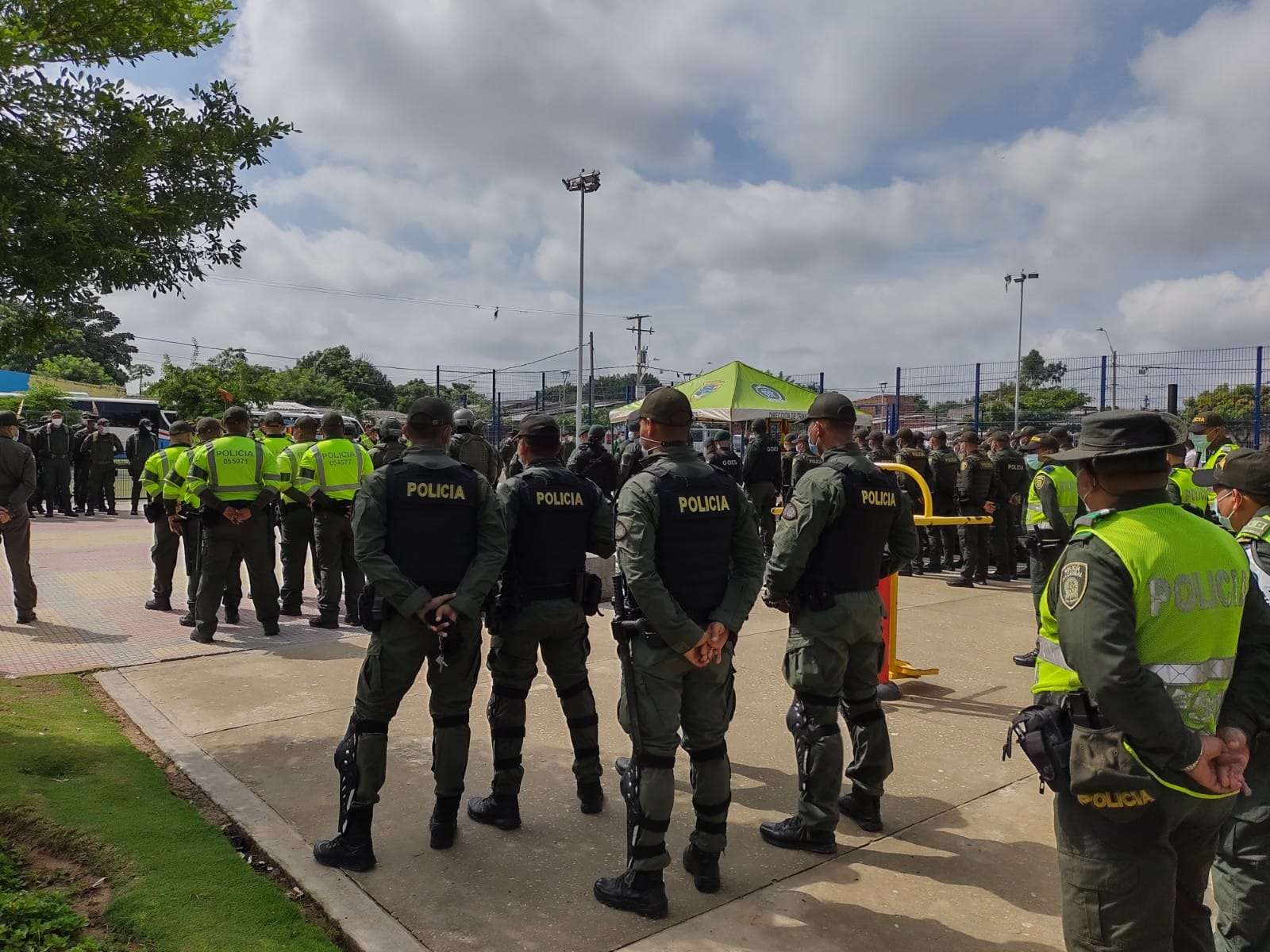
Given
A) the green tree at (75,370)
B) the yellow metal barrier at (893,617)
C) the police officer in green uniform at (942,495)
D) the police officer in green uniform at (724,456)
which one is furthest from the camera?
the green tree at (75,370)

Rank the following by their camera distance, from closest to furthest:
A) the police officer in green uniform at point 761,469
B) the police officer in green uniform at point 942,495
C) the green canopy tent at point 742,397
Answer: the police officer in green uniform at point 942,495, the police officer in green uniform at point 761,469, the green canopy tent at point 742,397

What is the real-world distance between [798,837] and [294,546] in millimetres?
6270

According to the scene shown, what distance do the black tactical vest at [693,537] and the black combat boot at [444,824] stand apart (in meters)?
1.44

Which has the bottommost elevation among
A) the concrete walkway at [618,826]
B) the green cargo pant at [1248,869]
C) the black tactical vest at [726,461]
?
the concrete walkway at [618,826]

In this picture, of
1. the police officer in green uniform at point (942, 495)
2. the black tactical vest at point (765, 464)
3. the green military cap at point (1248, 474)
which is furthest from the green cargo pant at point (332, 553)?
the police officer in green uniform at point (942, 495)

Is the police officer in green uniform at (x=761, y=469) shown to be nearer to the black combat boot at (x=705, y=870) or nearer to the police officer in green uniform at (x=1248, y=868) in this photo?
the black combat boot at (x=705, y=870)

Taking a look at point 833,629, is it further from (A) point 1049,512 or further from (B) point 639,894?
(A) point 1049,512

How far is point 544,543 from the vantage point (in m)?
4.17

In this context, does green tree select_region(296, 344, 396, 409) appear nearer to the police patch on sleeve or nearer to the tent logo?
the tent logo

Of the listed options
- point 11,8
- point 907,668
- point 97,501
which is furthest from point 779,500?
point 97,501

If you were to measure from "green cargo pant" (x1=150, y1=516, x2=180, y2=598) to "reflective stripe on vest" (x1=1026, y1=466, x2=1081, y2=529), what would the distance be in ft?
25.9

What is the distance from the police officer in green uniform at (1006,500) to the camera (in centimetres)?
1148

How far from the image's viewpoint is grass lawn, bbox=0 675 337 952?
3174mm

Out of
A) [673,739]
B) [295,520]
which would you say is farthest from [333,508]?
[673,739]
